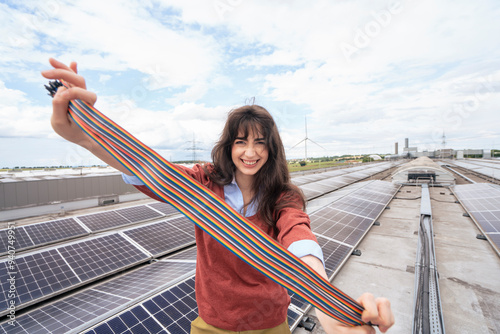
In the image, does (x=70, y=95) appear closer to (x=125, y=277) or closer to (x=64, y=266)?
(x=125, y=277)

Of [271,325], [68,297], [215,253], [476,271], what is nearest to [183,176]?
[215,253]

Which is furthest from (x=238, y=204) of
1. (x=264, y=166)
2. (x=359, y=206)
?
(x=359, y=206)

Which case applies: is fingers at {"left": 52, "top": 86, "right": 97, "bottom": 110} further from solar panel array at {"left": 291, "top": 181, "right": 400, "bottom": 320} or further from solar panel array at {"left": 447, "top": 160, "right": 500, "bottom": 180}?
solar panel array at {"left": 447, "top": 160, "right": 500, "bottom": 180}

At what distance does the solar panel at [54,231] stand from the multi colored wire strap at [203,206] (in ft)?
36.2

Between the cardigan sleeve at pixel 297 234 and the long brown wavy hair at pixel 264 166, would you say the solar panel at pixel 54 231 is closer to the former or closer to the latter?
the long brown wavy hair at pixel 264 166

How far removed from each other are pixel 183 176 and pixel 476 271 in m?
12.2

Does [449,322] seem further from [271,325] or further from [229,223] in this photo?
[229,223]

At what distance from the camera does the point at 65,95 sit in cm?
152

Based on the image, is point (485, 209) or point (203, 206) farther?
point (485, 209)

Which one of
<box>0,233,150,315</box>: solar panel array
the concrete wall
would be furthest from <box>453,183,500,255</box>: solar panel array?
the concrete wall

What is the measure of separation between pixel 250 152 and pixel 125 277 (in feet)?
24.1

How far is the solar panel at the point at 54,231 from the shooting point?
9.44 meters

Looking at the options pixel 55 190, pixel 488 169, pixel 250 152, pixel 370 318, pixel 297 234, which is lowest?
pixel 488 169

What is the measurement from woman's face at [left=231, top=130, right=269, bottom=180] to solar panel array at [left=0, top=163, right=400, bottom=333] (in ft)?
12.5
